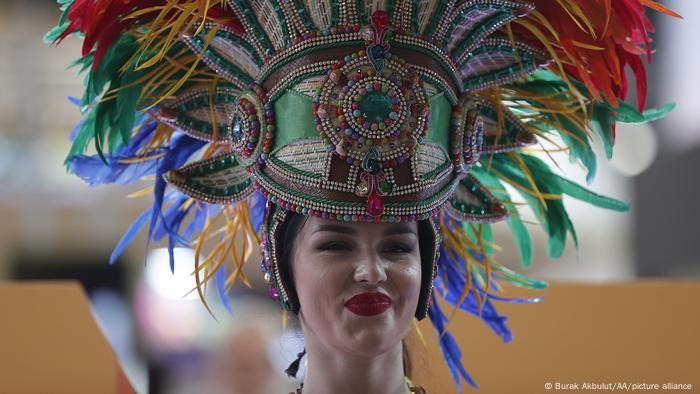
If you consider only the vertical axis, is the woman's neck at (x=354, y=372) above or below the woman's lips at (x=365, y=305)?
below

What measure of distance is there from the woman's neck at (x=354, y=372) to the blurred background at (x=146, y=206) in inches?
116

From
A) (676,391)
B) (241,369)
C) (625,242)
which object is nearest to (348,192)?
(676,391)

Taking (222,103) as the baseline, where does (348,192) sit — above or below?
below

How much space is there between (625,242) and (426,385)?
441 centimetres

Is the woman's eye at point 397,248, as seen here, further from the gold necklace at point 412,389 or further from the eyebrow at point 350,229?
the gold necklace at point 412,389

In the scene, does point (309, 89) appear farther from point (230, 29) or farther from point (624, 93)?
point (624, 93)

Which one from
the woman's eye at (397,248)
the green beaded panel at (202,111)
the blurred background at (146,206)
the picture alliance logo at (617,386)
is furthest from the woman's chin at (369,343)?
the blurred background at (146,206)

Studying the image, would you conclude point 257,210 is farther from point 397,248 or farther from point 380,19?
point 380,19

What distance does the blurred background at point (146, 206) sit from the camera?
18.6 ft

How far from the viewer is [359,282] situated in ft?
5.90

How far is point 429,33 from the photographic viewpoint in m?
1.87

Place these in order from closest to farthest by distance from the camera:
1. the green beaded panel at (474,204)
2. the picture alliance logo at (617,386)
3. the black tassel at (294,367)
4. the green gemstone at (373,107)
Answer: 1. the green gemstone at (373,107)
2. the green beaded panel at (474,204)
3. the black tassel at (294,367)
4. the picture alliance logo at (617,386)

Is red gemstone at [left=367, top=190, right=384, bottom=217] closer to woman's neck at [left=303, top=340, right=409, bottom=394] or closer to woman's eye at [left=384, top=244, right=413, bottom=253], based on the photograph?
woman's eye at [left=384, top=244, right=413, bottom=253]

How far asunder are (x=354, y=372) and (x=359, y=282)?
21 cm
